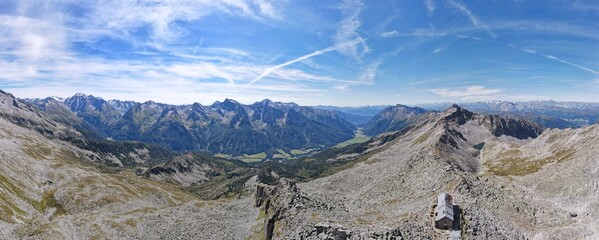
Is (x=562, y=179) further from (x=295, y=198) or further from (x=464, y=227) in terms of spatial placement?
(x=295, y=198)

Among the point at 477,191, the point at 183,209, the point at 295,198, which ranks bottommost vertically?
the point at 183,209

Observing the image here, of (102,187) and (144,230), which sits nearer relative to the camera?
(144,230)

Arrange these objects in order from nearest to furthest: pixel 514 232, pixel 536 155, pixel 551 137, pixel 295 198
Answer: pixel 514 232, pixel 295 198, pixel 536 155, pixel 551 137

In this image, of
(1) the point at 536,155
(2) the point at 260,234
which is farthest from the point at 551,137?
(2) the point at 260,234

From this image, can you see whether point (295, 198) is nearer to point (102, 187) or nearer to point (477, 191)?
point (477, 191)

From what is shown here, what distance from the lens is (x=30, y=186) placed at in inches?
7549

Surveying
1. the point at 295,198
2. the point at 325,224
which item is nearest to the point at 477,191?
the point at 325,224

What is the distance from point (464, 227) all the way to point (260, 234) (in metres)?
72.0

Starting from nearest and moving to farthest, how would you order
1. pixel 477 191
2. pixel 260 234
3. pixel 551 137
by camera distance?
1. pixel 477 191
2. pixel 260 234
3. pixel 551 137

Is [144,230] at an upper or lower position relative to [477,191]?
lower

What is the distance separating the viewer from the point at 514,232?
68125 millimetres

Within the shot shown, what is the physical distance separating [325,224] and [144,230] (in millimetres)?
95669

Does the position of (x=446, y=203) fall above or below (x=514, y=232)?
above

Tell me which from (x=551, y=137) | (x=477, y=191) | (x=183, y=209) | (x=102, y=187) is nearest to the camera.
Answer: (x=477, y=191)
